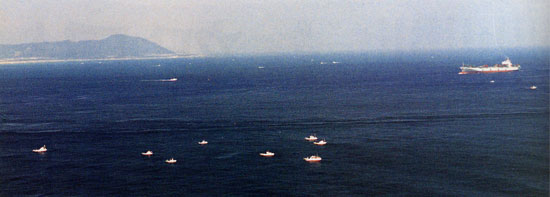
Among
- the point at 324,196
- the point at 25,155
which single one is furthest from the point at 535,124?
the point at 25,155

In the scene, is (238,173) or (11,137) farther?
(11,137)

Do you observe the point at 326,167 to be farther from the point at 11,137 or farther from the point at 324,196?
the point at 11,137

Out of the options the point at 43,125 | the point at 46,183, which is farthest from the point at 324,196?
the point at 43,125

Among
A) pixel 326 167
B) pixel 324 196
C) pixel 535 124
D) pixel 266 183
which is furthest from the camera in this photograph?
pixel 535 124

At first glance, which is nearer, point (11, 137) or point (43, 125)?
point (11, 137)

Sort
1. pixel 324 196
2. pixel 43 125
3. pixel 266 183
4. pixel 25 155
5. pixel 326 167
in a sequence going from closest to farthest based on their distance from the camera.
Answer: pixel 324 196 < pixel 266 183 < pixel 326 167 < pixel 25 155 < pixel 43 125

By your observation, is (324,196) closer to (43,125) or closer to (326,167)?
(326,167)

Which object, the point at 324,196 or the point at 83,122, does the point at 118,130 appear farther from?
the point at 324,196

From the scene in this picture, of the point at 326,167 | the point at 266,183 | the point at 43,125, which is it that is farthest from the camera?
the point at 43,125

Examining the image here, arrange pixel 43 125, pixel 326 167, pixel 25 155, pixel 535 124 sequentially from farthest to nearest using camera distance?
pixel 43 125 < pixel 535 124 < pixel 25 155 < pixel 326 167
